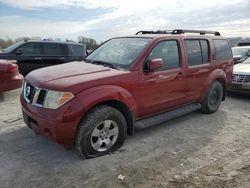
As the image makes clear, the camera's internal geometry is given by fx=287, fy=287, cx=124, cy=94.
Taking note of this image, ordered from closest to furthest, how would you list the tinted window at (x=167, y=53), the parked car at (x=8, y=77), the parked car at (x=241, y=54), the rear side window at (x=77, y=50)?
the tinted window at (x=167, y=53) < the parked car at (x=8, y=77) < the rear side window at (x=77, y=50) < the parked car at (x=241, y=54)

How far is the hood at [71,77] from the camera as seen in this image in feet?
12.5

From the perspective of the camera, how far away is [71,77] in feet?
13.3

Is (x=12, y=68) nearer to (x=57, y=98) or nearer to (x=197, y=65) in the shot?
(x=57, y=98)

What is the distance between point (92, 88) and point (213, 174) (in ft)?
6.42

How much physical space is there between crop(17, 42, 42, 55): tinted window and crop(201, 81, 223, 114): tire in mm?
6717

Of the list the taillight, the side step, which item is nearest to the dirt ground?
the side step

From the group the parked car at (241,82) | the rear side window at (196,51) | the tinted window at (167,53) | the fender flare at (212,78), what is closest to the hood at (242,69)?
the parked car at (241,82)

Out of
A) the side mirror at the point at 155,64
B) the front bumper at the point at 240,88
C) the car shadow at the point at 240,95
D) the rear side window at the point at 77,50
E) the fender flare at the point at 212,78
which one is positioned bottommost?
the car shadow at the point at 240,95

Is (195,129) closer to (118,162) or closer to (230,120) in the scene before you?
(230,120)

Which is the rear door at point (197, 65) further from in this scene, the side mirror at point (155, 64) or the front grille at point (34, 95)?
the front grille at point (34, 95)

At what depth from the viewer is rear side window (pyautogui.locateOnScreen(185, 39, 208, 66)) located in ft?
18.3

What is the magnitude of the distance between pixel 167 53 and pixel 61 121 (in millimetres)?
2378

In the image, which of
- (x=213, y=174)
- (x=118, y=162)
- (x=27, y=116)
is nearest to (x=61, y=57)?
(x=27, y=116)

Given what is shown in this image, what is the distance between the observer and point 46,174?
3639 mm
